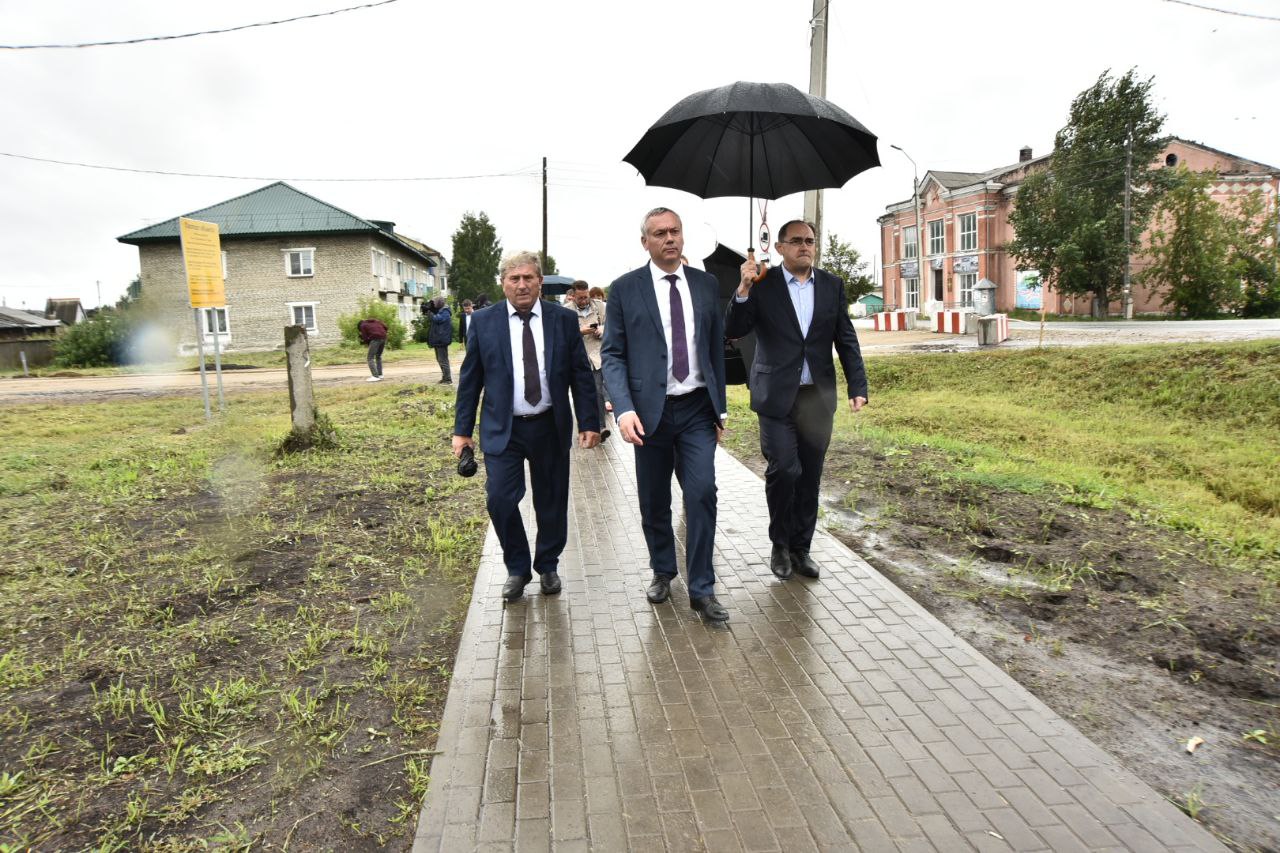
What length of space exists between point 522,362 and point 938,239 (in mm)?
54622

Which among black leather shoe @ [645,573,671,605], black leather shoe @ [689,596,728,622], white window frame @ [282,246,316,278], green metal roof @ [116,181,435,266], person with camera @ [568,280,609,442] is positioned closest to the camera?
black leather shoe @ [689,596,728,622]

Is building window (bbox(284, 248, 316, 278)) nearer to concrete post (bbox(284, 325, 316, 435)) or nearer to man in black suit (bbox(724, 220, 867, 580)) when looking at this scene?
concrete post (bbox(284, 325, 316, 435))

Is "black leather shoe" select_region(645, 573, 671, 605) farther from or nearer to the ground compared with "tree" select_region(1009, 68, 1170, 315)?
nearer to the ground

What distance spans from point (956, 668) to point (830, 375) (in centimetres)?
185

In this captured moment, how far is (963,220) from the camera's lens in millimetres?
50531

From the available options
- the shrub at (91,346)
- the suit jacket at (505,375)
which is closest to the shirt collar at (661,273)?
the suit jacket at (505,375)

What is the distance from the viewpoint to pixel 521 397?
4430 mm

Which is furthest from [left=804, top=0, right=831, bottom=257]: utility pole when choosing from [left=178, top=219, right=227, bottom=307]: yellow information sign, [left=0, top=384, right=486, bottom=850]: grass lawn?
[left=178, top=219, right=227, bottom=307]: yellow information sign

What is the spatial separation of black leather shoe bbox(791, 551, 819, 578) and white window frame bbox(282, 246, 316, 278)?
41843 millimetres

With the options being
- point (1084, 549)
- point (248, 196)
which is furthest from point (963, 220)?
point (1084, 549)

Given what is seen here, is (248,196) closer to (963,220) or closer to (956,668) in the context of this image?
(963,220)

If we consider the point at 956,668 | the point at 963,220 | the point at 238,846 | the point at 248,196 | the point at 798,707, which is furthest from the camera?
the point at 963,220

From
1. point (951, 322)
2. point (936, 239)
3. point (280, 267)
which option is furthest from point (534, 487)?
point (936, 239)

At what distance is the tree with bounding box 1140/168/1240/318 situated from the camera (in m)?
33.4
